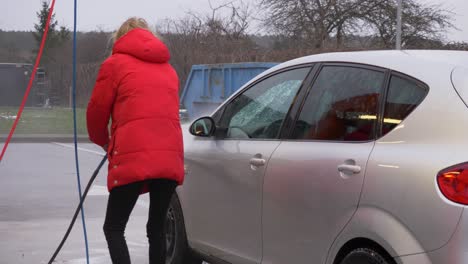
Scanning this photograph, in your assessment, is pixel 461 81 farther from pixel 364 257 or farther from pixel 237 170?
→ pixel 237 170

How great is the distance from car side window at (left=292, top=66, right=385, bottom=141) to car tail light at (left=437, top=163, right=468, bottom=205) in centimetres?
63

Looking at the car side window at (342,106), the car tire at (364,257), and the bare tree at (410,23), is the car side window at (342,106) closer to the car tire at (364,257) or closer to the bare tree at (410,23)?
the car tire at (364,257)

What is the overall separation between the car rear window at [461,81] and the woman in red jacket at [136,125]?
1.63 m

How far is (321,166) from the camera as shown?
4172 millimetres

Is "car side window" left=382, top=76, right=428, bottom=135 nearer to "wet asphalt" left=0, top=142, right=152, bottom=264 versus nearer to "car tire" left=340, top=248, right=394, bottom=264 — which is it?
"car tire" left=340, top=248, right=394, bottom=264

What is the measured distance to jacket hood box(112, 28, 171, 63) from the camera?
181 inches

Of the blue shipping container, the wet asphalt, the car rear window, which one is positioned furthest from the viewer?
the blue shipping container

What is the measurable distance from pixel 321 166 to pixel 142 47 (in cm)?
128

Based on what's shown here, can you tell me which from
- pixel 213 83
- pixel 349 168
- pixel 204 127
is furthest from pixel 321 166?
pixel 213 83

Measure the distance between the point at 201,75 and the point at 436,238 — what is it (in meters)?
14.0

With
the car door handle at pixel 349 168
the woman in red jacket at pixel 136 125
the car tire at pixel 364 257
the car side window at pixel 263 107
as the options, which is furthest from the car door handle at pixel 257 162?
the car tire at pixel 364 257

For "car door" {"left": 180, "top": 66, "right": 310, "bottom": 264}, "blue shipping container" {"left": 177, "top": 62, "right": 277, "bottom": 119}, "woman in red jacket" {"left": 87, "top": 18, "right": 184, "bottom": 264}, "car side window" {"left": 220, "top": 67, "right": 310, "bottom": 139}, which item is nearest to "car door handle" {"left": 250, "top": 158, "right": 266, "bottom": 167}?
"car door" {"left": 180, "top": 66, "right": 310, "bottom": 264}

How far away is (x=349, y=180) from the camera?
13.0 feet

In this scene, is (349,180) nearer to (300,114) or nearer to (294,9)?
(300,114)
